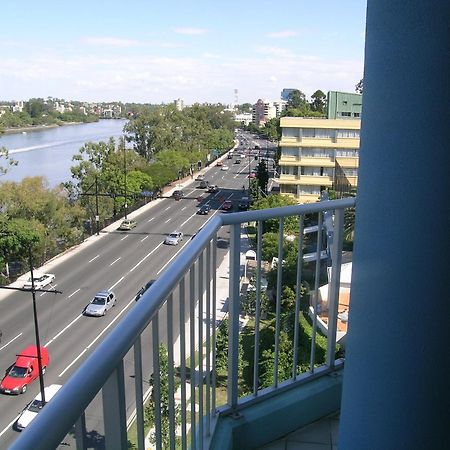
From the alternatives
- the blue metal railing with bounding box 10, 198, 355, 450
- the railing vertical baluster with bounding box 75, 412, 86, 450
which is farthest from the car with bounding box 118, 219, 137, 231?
the railing vertical baluster with bounding box 75, 412, 86, 450

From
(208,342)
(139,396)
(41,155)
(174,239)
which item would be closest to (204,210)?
(174,239)

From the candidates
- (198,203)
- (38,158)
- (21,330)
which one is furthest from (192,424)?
(38,158)

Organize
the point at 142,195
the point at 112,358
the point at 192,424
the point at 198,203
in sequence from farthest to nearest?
the point at 198,203 < the point at 142,195 < the point at 192,424 < the point at 112,358

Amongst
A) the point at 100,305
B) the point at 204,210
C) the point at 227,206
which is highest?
A: the point at 227,206

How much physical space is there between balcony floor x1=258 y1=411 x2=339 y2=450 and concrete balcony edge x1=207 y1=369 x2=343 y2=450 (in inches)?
0.6

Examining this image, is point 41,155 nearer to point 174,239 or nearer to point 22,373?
point 174,239

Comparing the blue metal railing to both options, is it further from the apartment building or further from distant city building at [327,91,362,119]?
distant city building at [327,91,362,119]

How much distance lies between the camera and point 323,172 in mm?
23031

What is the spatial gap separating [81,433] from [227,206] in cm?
2444

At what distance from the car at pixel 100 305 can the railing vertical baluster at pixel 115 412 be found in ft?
42.0

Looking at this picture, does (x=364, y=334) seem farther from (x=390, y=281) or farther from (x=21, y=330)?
(x=21, y=330)

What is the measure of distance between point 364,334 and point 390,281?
145mm

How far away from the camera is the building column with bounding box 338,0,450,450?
875 mm

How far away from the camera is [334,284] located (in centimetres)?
185
